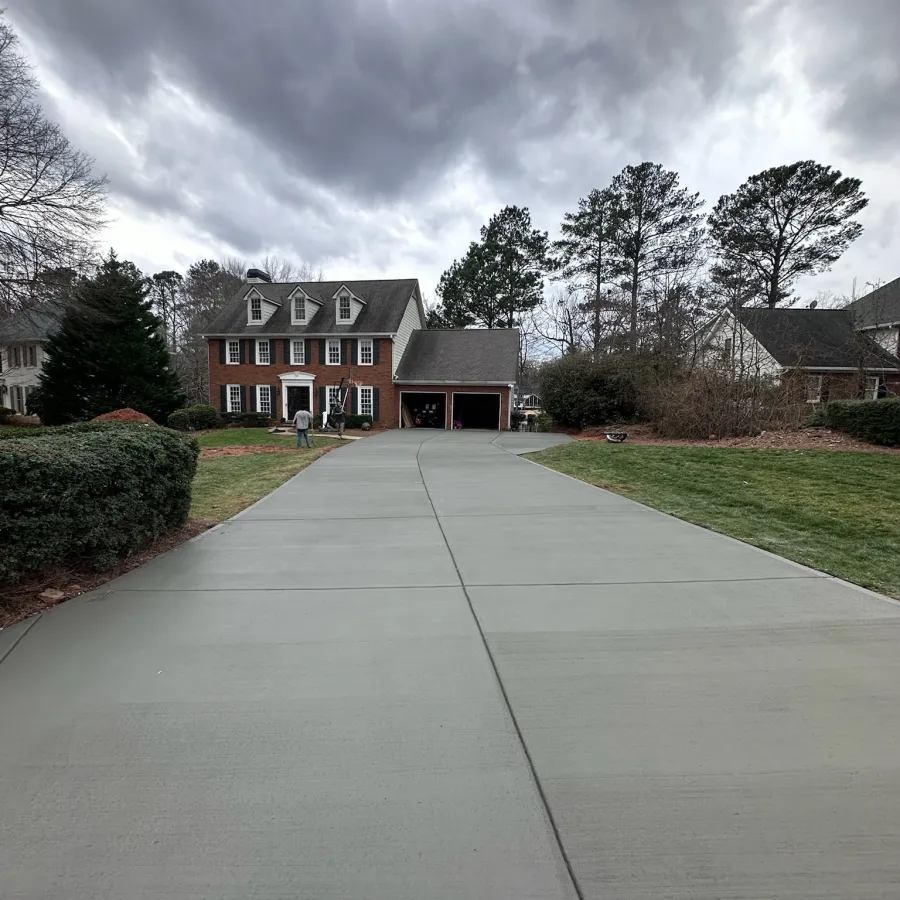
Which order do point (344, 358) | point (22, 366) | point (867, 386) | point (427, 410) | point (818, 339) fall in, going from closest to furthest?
point (867, 386) → point (818, 339) → point (344, 358) → point (427, 410) → point (22, 366)

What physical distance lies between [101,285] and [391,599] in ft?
80.3

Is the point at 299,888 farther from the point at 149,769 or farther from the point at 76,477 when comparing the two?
the point at 76,477

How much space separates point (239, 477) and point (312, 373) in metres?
18.6

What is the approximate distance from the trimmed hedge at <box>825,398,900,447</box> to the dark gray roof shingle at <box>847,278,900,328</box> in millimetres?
14452

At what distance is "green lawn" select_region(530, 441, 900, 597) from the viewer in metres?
5.09

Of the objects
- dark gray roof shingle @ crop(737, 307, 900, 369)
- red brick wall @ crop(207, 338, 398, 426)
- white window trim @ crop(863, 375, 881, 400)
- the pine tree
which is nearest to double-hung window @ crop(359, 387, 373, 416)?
red brick wall @ crop(207, 338, 398, 426)

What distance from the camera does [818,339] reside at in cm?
2622

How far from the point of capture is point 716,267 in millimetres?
32844

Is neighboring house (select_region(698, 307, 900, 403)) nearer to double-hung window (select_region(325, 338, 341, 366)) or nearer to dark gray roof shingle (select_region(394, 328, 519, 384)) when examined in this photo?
dark gray roof shingle (select_region(394, 328, 519, 384))

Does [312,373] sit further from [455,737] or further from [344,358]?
[455,737]

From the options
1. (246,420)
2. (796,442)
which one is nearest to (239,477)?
(796,442)

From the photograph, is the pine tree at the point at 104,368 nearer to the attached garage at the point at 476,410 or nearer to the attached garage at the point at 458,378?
the attached garage at the point at 458,378

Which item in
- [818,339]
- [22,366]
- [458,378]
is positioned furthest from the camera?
[22,366]

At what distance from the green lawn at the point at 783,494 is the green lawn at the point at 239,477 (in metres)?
6.04
